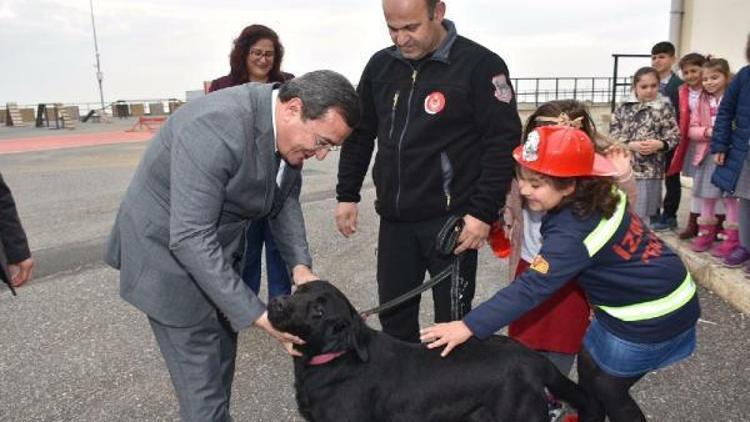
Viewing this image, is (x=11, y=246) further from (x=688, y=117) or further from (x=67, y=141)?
(x=67, y=141)

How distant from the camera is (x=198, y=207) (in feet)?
6.86

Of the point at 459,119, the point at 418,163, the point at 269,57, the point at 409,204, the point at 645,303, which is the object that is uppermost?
the point at 269,57

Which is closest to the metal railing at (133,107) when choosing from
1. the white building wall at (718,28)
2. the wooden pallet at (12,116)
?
the wooden pallet at (12,116)

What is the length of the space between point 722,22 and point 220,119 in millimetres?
8685

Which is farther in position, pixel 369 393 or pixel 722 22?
pixel 722 22

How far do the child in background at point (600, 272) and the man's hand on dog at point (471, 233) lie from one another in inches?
19.9

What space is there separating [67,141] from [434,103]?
22158 millimetres

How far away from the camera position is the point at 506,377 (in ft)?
8.02

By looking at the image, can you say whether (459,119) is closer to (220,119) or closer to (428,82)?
(428,82)

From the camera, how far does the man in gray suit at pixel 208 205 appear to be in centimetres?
211

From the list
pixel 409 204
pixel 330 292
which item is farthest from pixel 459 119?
pixel 330 292

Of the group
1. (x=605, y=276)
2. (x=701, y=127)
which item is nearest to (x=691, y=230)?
(x=701, y=127)

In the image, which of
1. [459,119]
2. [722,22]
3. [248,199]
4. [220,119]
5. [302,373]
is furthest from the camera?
[722,22]

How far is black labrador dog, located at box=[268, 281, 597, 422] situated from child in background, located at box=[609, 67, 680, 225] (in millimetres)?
3738
